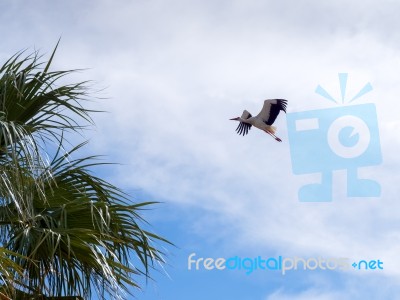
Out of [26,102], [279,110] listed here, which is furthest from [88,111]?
[279,110]

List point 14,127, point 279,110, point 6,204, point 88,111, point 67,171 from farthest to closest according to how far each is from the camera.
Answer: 1. point 279,110
2. point 67,171
3. point 88,111
4. point 6,204
5. point 14,127

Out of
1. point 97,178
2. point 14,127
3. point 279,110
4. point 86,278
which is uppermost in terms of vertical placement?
point 279,110

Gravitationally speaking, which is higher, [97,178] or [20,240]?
[97,178]

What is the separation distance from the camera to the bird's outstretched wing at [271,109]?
8555 mm

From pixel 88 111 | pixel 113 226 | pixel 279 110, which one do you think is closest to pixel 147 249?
pixel 113 226

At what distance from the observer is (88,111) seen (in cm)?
570

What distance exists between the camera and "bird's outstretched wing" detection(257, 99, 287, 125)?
28.1 feet

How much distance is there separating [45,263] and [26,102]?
1.12 m

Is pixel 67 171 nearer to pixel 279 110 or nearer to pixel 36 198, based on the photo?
pixel 36 198

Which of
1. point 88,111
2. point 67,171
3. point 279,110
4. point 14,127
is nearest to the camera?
point 14,127

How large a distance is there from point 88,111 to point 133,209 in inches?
32.9

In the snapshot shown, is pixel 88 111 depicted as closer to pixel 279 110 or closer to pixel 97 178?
pixel 97 178

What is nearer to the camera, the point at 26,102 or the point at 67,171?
the point at 26,102

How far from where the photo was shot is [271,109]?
858 cm
